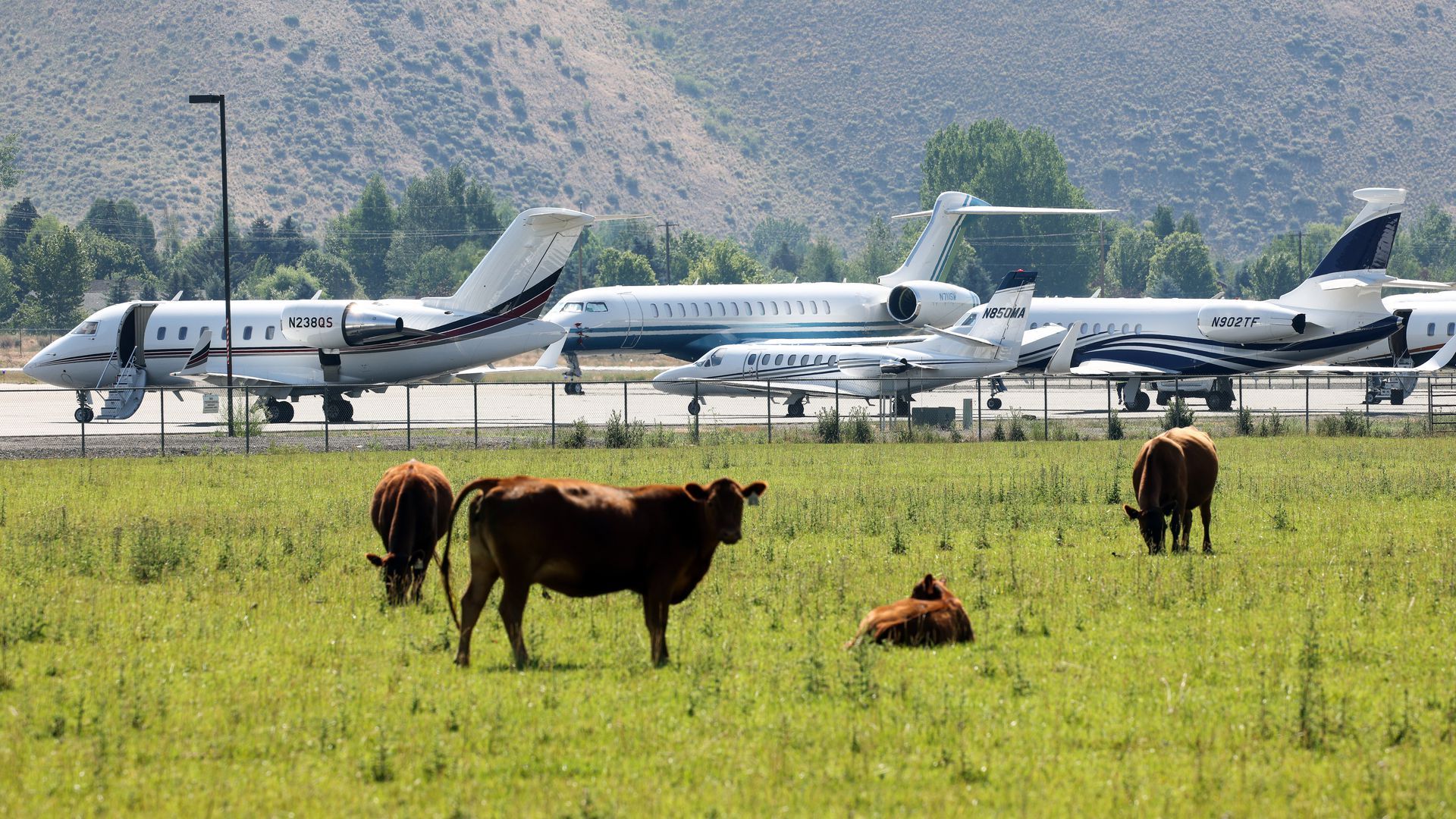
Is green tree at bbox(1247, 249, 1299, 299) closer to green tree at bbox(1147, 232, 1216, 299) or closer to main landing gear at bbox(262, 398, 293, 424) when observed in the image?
green tree at bbox(1147, 232, 1216, 299)

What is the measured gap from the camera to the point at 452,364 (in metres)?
50.4

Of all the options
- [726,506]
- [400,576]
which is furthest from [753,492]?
[400,576]

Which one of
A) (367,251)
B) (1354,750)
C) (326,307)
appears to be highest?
(367,251)

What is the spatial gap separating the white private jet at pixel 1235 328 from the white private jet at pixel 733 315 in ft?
21.9

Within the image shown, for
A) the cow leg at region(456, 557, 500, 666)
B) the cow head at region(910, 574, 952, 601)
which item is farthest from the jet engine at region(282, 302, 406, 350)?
the cow leg at region(456, 557, 500, 666)

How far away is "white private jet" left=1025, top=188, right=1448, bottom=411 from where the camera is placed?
5734 cm

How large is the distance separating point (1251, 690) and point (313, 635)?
750 centimetres

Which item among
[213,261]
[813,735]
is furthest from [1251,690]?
[213,261]

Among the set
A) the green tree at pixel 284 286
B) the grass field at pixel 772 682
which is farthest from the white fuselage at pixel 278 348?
the green tree at pixel 284 286

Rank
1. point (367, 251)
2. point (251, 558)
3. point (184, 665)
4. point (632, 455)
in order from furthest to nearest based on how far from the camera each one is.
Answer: point (367, 251), point (632, 455), point (251, 558), point (184, 665)

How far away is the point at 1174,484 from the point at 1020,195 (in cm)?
16830

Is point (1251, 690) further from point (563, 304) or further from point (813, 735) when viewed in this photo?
point (563, 304)

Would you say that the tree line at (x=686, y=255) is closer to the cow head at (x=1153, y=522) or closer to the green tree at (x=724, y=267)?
the green tree at (x=724, y=267)

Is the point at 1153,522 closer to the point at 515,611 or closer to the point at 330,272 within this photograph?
the point at 515,611
